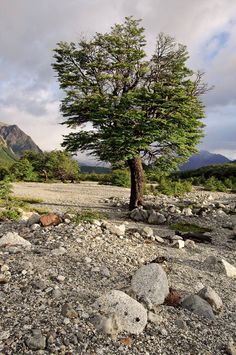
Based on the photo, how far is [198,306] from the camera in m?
7.42

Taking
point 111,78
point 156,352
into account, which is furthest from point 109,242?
point 111,78

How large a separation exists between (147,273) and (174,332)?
171cm

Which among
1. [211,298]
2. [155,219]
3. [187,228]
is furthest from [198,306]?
[155,219]

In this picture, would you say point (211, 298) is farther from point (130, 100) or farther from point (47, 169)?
point (47, 169)

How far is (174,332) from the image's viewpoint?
6508 millimetres

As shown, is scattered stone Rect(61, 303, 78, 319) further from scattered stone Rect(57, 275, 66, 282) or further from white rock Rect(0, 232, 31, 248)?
white rock Rect(0, 232, 31, 248)

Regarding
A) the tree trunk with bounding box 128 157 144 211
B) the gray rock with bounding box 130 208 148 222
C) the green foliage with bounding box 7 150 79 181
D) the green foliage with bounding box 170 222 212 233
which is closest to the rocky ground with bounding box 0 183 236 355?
the green foliage with bounding box 170 222 212 233

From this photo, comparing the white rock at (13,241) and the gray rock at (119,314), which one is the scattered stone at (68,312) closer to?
the gray rock at (119,314)

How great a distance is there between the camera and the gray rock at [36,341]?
18.2 feet

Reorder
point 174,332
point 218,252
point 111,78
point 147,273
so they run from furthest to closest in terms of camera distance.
Result: point 111,78
point 218,252
point 147,273
point 174,332

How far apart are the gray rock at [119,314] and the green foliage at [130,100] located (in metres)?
15.0

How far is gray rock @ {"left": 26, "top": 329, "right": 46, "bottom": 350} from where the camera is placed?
554 cm

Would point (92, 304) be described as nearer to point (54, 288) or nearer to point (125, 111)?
point (54, 288)

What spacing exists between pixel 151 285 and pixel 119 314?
4.61ft
